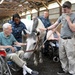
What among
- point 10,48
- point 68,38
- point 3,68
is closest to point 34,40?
point 68,38

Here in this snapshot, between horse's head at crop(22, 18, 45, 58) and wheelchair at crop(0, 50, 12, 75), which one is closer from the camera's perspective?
wheelchair at crop(0, 50, 12, 75)

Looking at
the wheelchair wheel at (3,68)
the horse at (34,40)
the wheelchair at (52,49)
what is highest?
the horse at (34,40)

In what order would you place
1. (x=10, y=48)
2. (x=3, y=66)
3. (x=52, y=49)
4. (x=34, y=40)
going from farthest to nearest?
(x=52, y=49)
(x=34, y=40)
(x=10, y=48)
(x=3, y=66)

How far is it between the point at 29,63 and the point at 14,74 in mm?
944

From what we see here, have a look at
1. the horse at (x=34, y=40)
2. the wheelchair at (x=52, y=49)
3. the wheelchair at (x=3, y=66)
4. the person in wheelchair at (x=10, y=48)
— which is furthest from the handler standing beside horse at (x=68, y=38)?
the wheelchair at (x=52, y=49)

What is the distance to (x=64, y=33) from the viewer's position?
361 cm

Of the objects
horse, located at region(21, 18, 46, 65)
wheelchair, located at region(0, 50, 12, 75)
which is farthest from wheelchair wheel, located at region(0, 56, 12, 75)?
horse, located at region(21, 18, 46, 65)

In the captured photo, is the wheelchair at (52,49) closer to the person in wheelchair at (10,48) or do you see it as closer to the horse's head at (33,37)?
the horse's head at (33,37)

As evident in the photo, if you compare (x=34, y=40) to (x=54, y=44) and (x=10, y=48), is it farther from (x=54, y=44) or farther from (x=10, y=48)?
(x=54, y=44)

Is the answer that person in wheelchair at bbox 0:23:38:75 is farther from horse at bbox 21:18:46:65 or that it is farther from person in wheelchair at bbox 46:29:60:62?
person in wheelchair at bbox 46:29:60:62

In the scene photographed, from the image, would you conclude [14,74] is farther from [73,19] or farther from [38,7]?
[38,7]

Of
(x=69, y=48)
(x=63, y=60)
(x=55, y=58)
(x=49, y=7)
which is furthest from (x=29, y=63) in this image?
(x=49, y=7)

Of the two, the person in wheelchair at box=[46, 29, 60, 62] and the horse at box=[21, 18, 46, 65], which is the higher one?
the horse at box=[21, 18, 46, 65]

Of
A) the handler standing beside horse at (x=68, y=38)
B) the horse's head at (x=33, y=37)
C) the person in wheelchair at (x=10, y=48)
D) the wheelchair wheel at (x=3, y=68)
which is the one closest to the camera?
the wheelchair wheel at (x=3, y=68)
